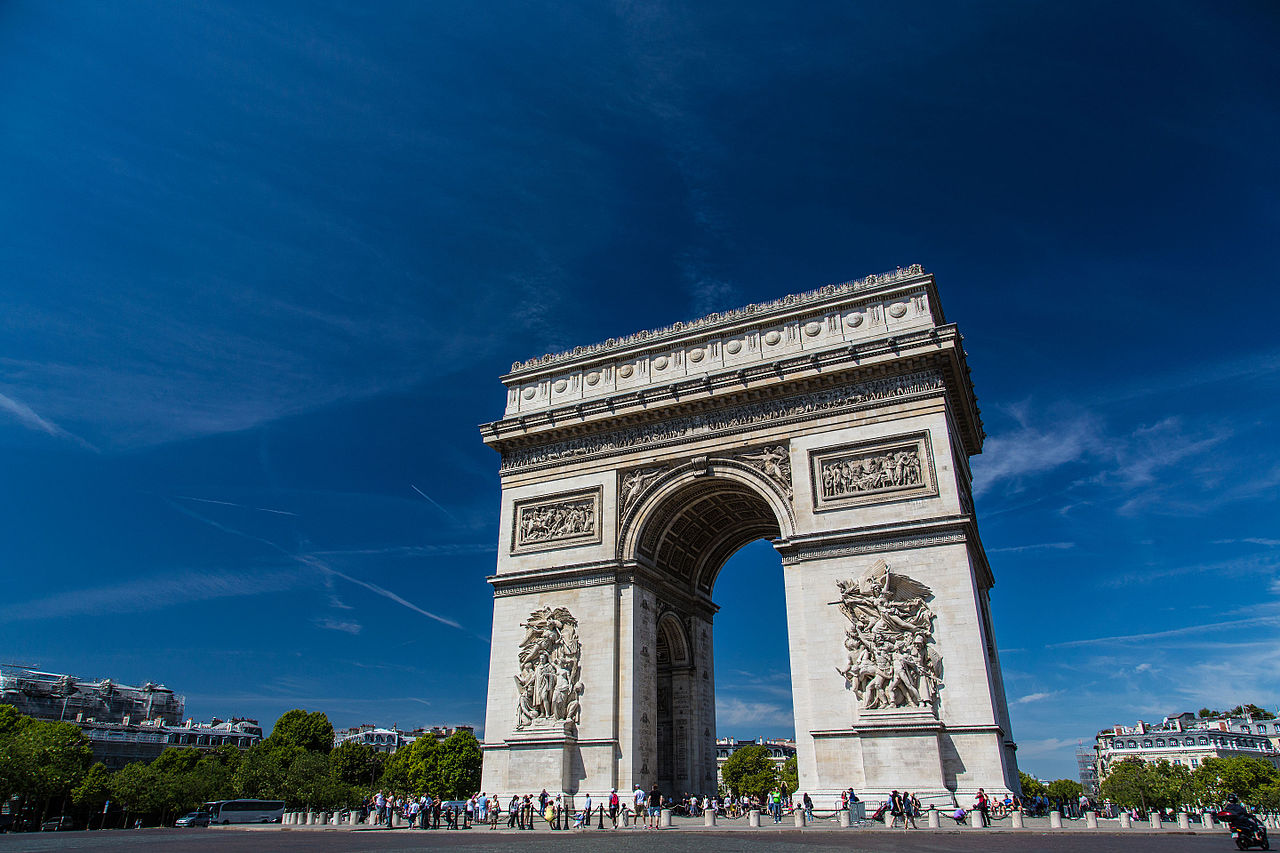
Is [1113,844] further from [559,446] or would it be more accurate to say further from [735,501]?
[559,446]

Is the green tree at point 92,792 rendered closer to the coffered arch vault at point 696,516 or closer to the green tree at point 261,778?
the green tree at point 261,778

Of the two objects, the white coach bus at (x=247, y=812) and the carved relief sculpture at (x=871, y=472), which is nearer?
the carved relief sculpture at (x=871, y=472)

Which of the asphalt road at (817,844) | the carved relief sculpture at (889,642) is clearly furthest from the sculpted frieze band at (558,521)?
the asphalt road at (817,844)

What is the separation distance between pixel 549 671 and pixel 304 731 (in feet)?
143

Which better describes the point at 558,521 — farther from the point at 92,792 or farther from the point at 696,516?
the point at 92,792

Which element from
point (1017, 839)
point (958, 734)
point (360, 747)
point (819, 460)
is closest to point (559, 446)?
point (819, 460)

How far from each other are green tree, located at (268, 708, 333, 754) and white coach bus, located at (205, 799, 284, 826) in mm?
17354

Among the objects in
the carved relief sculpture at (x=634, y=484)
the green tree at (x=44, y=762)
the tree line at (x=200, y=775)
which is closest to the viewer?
the carved relief sculpture at (x=634, y=484)

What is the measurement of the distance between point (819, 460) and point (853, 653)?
5.52 metres

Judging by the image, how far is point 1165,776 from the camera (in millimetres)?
64625

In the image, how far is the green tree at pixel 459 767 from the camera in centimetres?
5597

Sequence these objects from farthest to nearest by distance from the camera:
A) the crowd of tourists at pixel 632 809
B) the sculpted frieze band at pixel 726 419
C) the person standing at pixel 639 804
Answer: the sculpted frieze band at pixel 726 419
the person standing at pixel 639 804
the crowd of tourists at pixel 632 809

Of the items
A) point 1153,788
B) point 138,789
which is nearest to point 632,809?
point 138,789

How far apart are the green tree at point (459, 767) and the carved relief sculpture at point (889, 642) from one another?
41838mm
